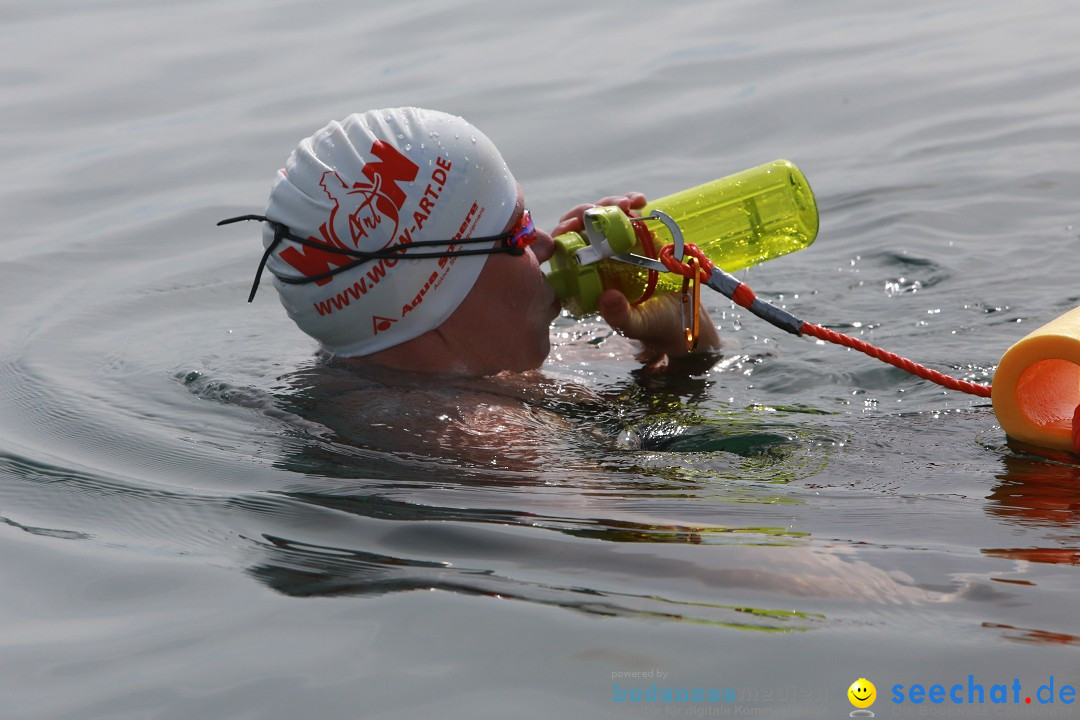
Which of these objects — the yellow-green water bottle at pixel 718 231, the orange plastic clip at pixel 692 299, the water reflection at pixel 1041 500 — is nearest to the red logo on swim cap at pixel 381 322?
the yellow-green water bottle at pixel 718 231

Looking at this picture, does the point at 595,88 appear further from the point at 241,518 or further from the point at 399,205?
the point at 241,518

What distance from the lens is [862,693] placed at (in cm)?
249

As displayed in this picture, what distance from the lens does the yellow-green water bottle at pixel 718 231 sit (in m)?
4.62

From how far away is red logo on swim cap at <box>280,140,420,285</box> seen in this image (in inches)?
173

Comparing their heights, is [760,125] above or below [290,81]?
below

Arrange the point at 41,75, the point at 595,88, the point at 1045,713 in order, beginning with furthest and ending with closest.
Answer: the point at 41,75
the point at 595,88
the point at 1045,713

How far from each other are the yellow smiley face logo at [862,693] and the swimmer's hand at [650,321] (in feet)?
7.60

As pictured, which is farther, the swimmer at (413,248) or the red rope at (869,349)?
the swimmer at (413,248)

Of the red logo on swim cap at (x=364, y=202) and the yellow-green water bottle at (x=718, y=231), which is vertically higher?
the red logo on swim cap at (x=364, y=202)

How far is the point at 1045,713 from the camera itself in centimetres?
234

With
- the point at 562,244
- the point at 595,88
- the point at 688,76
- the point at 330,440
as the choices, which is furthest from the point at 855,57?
the point at 330,440

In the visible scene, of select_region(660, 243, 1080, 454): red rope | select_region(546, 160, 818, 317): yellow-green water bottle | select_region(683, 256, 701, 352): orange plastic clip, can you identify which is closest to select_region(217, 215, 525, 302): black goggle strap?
select_region(546, 160, 818, 317): yellow-green water bottle

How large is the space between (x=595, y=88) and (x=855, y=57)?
2172 millimetres

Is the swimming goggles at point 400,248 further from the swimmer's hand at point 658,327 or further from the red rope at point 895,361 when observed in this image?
the red rope at point 895,361
